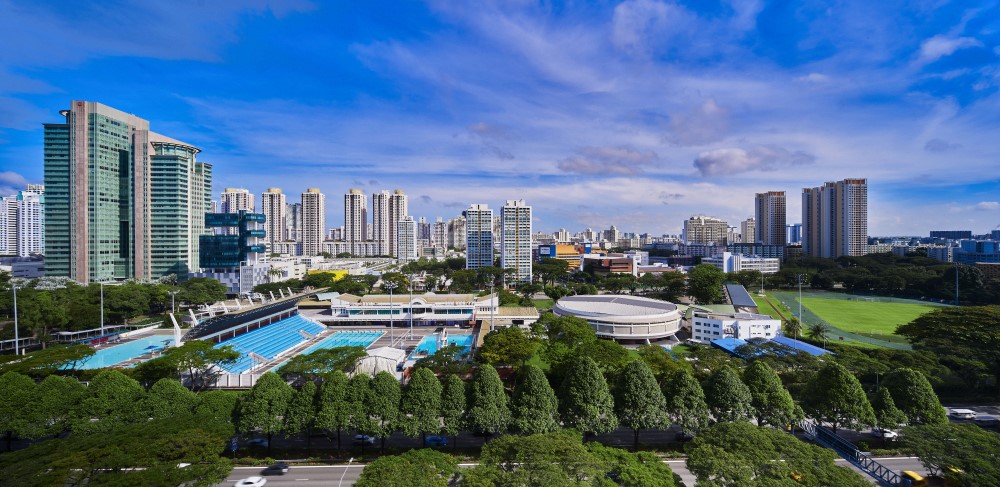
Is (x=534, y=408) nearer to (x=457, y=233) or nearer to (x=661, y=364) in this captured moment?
(x=661, y=364)

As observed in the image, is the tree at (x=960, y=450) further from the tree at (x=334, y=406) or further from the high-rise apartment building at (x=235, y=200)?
the high-rise apartment building at (x=235, y=200)

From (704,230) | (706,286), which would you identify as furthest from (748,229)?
(706,286)

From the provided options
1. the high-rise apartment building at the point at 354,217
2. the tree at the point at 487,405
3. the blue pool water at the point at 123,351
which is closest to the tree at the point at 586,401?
the tree at the point at 487,405

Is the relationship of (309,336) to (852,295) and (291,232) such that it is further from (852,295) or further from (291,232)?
(291,232)

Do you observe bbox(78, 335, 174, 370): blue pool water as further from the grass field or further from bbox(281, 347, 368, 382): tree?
the grass field

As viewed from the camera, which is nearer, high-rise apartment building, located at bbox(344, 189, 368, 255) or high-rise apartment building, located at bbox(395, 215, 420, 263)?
high-rise apartment building, located at bbox(395, 215, 420, 263)

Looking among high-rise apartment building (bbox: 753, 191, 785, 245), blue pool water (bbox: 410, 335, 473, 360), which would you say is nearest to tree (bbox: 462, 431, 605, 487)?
Answer: blue pool water (bbox: 410, 335, 473, 360)

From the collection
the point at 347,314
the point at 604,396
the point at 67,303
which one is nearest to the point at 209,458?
the point at 604,396
